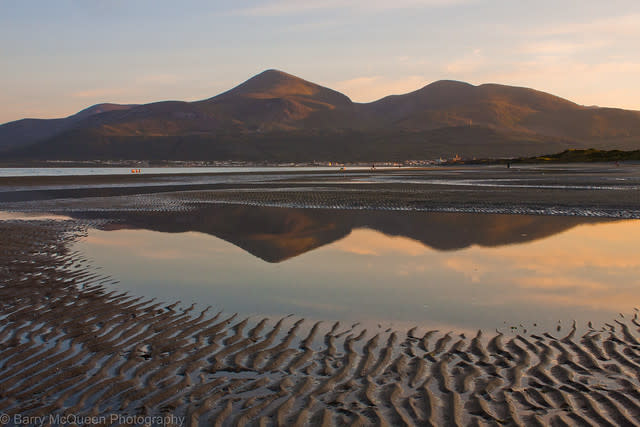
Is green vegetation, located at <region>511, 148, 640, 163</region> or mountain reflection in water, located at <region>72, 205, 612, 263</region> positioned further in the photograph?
green vegetation, located at <region>511, 148, 640, 163</region>

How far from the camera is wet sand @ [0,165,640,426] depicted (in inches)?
191

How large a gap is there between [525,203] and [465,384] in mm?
21304

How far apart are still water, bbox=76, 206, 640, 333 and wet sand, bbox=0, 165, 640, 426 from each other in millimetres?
714

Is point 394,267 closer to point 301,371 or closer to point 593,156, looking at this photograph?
point 301,371

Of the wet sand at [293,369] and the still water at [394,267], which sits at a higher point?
the wet sand at [293,369]

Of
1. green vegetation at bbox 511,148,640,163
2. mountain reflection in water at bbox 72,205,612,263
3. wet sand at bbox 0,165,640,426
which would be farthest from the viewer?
green vegetation at bbox 511,148,640,163

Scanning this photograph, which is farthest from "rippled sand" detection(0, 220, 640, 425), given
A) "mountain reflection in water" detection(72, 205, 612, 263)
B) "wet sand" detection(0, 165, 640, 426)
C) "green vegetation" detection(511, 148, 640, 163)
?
"green vegetation" detection(511, 148, 640, 163)

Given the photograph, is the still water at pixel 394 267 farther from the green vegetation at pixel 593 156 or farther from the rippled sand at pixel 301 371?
the green vegetation at pixel 593 156

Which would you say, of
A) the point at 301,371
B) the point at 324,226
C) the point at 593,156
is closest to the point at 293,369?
the point at 301,371

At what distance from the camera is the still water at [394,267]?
816 centimetres

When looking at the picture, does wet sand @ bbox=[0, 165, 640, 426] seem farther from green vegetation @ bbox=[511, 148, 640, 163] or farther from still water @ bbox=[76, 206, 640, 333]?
green vegetation @ bbox=[511, 148, 640, 163]

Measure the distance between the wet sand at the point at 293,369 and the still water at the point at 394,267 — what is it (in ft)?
2.34

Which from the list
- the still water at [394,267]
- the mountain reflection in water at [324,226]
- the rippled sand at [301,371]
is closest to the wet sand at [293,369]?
the rippled sand at [301,371]

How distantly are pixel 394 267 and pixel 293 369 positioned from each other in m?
5.91
